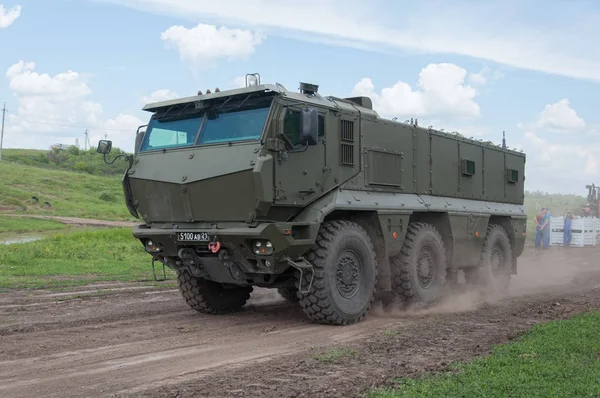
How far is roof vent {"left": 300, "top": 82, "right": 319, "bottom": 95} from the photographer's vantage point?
895 centimetres

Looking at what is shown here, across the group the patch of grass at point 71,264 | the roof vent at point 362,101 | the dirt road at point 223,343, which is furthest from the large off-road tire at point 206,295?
the patch of grass at point 71,264

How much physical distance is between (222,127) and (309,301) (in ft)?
8.24

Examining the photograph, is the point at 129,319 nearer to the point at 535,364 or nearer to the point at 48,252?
the point at 535,364

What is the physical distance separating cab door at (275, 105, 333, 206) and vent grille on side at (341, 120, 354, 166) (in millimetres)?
459

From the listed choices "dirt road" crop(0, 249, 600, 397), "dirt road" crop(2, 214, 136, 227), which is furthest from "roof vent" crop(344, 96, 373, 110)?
"dirt road" crop(2, 214, 136, 227)

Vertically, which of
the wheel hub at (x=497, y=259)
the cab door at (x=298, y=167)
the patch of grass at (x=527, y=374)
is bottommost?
the patch of grass at (x=527, y=374)

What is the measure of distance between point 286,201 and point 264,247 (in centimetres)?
64

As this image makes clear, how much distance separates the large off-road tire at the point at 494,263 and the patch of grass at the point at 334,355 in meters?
6.57

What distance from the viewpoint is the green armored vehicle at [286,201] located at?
314 inches

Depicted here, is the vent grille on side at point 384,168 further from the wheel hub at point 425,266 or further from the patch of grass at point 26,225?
the patch of grass at point 26,225

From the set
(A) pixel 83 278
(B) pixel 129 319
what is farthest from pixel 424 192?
(A) pixel 83 278

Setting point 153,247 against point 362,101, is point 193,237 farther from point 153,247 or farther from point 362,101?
point 362,101

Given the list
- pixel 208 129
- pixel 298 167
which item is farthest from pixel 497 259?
pixel 208 129

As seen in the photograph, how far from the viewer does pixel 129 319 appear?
9.19 metres
